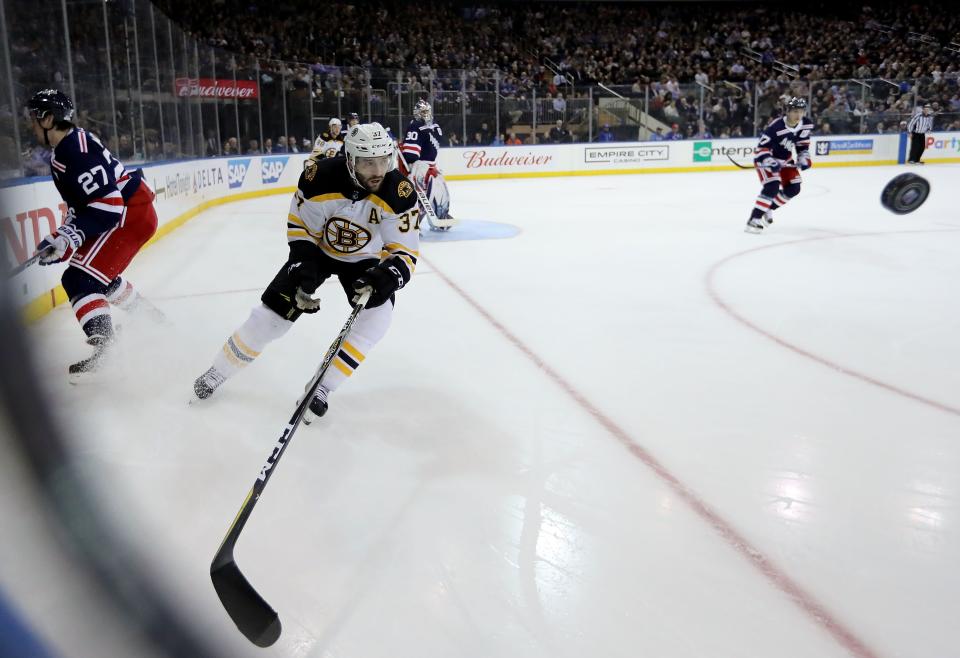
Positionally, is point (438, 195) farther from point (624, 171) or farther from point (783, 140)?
point (624, 171)

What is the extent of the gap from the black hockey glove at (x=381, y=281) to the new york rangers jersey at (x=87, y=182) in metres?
1.50

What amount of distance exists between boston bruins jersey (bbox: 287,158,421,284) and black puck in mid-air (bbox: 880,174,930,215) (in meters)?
6.37

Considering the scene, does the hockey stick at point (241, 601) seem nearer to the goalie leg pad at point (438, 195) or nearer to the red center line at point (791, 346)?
the red center line at point (791, 346)

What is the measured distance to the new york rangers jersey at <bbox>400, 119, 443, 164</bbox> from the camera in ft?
25.6

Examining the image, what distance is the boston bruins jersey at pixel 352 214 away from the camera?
9.52 ft

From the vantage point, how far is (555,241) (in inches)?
299

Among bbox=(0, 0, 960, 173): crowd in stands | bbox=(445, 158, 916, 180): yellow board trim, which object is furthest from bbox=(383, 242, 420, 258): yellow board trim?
bbox=(445, 158, 916, 180): yellow board trim

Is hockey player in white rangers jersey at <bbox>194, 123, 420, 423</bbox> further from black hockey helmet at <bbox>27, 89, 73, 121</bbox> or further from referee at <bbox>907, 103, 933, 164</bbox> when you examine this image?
referee at <bbox>907, 103, 933, 164</bbox>

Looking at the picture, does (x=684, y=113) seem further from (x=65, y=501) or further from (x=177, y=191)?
(x=65, y=501)

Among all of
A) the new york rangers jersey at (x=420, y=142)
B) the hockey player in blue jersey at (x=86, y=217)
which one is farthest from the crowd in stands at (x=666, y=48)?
the hockey player in blue jersey at (x=86, y=217)

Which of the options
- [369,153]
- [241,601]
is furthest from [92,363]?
[241,601]

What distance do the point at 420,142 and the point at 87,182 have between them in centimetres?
465

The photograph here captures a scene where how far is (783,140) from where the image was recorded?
8148mm

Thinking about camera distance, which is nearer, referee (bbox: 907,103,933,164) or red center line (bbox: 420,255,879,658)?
red center line (bbox: 420,255,879,658)
